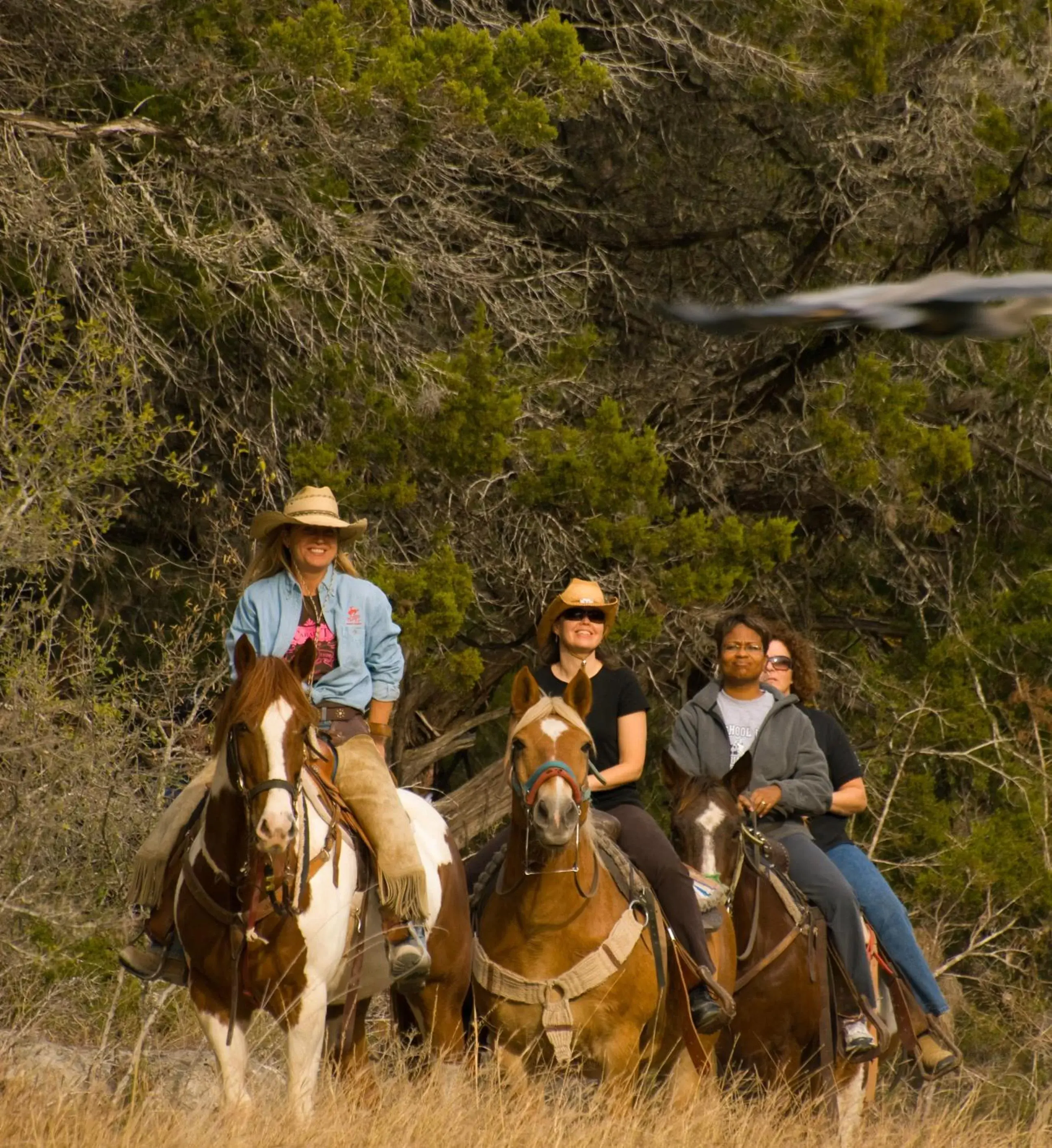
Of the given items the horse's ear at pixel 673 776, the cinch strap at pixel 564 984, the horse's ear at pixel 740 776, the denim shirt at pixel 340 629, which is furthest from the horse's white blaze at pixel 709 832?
the denim shirt at pixel 340 629

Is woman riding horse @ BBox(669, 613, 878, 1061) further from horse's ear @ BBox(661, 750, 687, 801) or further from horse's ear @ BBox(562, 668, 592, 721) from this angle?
horse's ear @ BBox(562, 668, 592, 721)

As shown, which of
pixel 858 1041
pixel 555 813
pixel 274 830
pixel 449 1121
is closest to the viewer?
pixel 449 1121

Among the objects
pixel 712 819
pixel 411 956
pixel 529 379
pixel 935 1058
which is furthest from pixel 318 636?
pixel 529 379

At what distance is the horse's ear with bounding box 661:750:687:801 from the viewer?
304 inches

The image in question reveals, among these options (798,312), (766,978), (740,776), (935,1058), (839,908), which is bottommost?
(935,1058)

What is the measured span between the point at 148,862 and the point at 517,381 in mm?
6522

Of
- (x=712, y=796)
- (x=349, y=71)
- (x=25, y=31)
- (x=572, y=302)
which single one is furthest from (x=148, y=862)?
(x=572, y=302)

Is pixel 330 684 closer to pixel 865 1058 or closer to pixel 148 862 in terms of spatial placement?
pixel 148 862

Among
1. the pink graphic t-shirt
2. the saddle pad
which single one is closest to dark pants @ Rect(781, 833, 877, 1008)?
the saddle pad

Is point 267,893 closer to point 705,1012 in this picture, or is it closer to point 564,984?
point 564,984

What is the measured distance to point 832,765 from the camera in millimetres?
8461

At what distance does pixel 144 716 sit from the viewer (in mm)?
10203

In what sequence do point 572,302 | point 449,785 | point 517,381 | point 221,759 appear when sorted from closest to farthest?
point 221,759, point 517,381, point 572,302, point 449,785

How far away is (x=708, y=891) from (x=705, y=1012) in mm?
581
